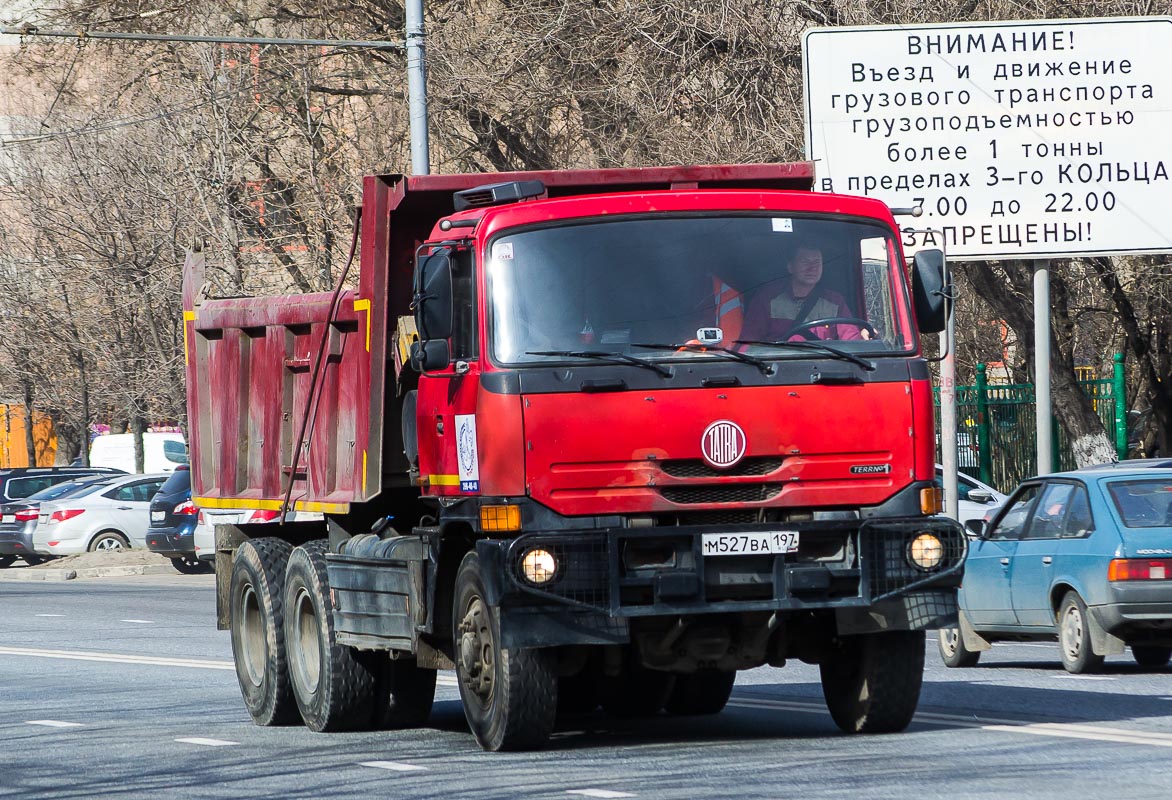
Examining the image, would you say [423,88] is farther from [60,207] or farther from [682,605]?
[60,207]

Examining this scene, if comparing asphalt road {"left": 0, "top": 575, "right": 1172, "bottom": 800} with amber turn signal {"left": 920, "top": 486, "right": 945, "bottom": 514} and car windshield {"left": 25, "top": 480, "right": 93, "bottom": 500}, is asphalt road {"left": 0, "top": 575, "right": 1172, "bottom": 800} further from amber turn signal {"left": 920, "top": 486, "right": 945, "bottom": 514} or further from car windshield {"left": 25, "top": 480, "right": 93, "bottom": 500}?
car windshield {"left": 25, "top": 480, "right": 93, "bottom": 500}

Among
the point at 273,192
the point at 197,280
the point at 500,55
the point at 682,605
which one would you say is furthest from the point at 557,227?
the point at 273,192

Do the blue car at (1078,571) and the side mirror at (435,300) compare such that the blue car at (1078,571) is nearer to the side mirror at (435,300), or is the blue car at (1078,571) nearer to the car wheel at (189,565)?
the side mirror at (435,300)

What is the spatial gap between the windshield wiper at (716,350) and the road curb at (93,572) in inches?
922

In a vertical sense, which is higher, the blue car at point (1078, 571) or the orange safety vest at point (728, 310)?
the orange safety vest at point (728, 310)

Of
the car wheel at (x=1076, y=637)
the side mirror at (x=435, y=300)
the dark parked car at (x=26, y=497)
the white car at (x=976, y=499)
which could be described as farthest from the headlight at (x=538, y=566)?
the dark parked car at (x=26, y=497)

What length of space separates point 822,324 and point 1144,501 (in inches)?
187

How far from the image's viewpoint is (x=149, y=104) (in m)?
32.1

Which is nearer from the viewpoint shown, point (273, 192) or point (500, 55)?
point (500, 55)

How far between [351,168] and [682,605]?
20.5 metres

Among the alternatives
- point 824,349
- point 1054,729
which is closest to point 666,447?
point 824,349

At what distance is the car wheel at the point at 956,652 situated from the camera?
14.5 meters

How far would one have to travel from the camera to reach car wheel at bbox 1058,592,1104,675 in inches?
513

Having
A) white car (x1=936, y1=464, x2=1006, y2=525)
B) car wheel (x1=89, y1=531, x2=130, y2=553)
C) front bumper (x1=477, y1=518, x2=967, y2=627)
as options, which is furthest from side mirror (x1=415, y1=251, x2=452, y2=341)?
car wheel (x1=89, y1=531, x2=130, y2=553)
